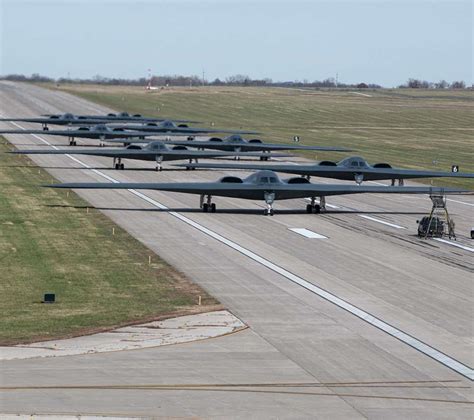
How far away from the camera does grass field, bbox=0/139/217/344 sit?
109 feet

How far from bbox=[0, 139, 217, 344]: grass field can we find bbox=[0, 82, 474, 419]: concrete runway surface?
1.44 m

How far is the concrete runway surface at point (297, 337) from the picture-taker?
24891 mm

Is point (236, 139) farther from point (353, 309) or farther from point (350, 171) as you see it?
point (353, 309)

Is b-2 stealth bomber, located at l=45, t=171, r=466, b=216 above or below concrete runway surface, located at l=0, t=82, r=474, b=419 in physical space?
above

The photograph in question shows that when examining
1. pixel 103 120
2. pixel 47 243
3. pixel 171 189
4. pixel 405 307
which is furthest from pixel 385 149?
pixel 405 307

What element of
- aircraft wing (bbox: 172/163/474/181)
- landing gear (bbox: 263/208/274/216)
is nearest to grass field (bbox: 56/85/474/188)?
aircraft wing (bbox: 172/163/474/181)

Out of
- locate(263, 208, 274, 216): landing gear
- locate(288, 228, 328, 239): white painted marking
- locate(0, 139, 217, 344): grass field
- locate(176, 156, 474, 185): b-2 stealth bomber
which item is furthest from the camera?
locate(176, 156, 474, 185): b-2 stealth bomber

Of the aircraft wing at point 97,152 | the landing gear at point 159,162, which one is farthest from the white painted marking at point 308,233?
the landing gear at point 159,162

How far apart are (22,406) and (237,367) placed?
20.2 feet

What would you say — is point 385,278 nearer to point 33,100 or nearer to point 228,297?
point 228,297

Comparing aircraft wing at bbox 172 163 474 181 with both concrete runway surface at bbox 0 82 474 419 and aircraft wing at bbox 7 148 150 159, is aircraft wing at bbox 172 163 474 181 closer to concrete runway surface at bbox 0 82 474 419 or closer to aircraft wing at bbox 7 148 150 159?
concrete runway surface at bbox 0 82 474 419

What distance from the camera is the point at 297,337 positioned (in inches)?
1252

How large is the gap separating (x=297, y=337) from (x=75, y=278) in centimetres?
1126

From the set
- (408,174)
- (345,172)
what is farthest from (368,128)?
(408,174)
